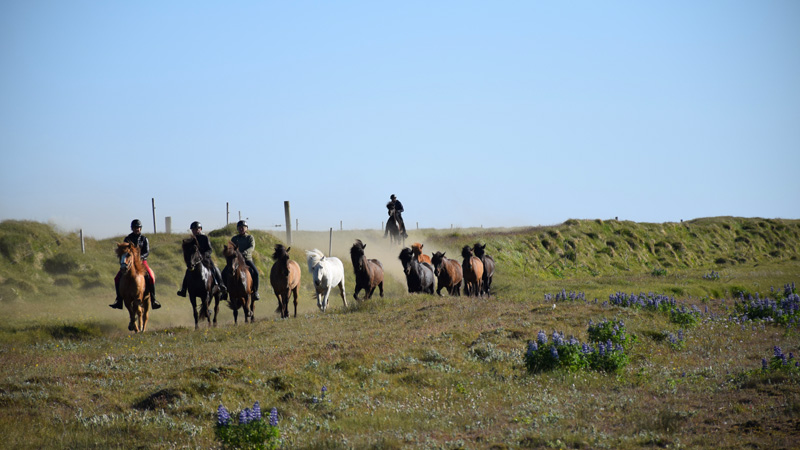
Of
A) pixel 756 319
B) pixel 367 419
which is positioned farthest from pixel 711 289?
pixel 367 419

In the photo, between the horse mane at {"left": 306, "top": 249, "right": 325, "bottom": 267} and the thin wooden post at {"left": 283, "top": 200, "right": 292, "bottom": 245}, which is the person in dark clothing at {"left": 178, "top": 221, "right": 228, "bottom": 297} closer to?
the horse mane at {"left": 306, "top": 249, "right": 325, "bottom": 267}

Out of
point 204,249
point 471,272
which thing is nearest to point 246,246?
point 204,249

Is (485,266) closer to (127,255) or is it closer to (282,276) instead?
(282,276)

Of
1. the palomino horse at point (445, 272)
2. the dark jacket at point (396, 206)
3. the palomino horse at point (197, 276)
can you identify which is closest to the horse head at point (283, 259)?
the palomino horse at point (197, 276)

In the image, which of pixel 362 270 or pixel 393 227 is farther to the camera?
pixel 393 227

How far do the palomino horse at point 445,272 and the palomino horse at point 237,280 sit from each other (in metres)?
8.61

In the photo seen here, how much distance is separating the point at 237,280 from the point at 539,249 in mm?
28256

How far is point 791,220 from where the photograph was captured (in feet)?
229

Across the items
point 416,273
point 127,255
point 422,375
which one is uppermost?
point 127,255

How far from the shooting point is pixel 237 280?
22.5 metres

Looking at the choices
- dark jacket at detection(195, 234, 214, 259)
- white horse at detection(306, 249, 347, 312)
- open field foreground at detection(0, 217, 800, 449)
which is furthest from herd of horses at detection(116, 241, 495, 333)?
open field foreground at detection(0, 217, 800, 449)

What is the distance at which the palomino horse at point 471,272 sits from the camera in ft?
96.4

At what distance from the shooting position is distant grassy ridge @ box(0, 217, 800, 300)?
30.7m

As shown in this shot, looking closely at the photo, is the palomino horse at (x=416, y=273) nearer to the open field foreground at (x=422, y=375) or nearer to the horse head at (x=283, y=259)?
the open field foreground at (x=422, y=375)
